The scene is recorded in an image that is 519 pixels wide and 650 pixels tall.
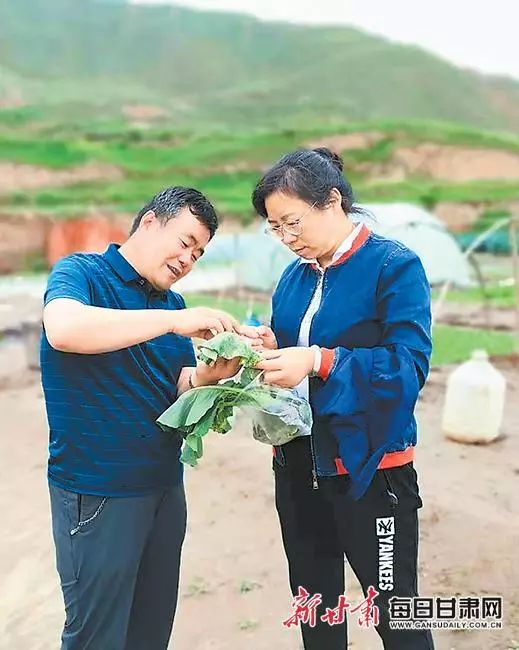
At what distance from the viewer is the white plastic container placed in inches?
214

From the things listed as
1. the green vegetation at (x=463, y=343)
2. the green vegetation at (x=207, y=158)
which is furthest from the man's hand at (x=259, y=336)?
the green vegetation at (x=207, y=158)

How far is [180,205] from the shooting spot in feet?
6.01

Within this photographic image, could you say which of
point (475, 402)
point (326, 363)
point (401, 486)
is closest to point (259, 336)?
point (326, 363)

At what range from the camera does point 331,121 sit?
85.5ft

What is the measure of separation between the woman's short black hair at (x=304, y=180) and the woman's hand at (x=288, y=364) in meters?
0.38

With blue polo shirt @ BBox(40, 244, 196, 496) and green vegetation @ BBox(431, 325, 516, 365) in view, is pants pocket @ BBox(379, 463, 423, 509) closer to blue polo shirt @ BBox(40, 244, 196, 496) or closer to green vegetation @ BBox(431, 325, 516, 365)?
blue polo shirt @ BBox(40, 244, 196, 496)

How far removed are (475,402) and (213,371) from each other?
399cm

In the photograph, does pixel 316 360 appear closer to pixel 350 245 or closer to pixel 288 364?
pixel 288 364

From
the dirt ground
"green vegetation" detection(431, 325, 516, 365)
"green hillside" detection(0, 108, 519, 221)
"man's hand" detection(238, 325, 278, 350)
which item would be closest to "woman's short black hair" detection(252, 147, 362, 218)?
"man's hand" detection(238, 325, 278, 350)

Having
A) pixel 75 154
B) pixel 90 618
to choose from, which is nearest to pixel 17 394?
pixel 90 618

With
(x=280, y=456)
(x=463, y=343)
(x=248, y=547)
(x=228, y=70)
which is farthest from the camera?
(x=228, y=70)

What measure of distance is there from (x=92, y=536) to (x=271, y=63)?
31.8m

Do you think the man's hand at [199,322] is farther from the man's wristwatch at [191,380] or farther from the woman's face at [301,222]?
the woman's face at [301,222]

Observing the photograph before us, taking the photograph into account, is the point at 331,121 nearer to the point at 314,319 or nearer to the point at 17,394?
the point at 17,394
